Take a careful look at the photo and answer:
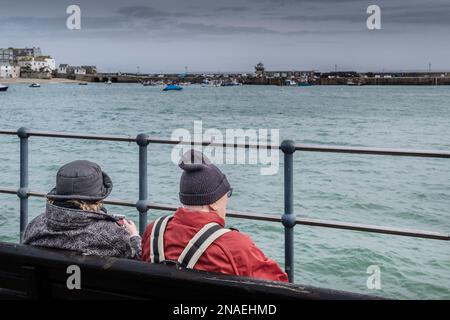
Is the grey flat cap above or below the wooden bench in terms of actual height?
above

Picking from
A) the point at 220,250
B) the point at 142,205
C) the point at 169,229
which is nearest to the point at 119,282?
the point at 220,250

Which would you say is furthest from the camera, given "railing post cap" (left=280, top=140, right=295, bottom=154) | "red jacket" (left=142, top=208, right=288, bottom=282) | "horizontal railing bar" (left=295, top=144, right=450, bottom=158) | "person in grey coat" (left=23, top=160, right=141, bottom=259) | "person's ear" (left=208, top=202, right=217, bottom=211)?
"railing post cap" (left=280, top=140, right=295, bottom=154)

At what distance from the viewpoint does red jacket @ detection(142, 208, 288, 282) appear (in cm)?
266

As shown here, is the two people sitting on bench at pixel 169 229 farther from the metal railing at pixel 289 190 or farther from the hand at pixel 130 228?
the metal railing at pixel 289 190

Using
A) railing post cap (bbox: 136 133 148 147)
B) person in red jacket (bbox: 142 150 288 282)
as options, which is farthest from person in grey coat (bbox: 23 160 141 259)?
railing post cap (bbox: 136 133 148 147)

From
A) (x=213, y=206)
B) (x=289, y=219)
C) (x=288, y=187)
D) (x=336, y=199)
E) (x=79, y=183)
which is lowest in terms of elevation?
(x=336, y=199)

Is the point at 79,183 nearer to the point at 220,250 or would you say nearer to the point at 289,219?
the point at 220,250

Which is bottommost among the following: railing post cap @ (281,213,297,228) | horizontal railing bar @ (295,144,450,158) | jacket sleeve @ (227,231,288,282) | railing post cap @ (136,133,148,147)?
railing post cap @ (281,213,297,228)

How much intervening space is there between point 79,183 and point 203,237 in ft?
2.04

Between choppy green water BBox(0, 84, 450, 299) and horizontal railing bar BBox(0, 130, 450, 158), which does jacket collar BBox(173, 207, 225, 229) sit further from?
choppy green water BBox(0, 84, 450, 299)

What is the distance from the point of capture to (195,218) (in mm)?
2834

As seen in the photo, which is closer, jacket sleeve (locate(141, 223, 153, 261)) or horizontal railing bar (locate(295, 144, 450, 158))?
jacket sleeve (locate(141, 223, 153, 261))
